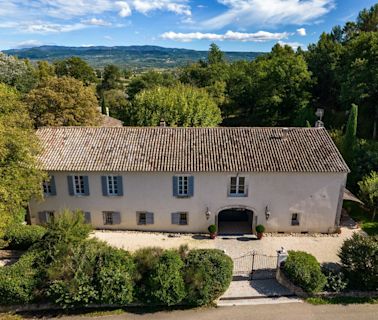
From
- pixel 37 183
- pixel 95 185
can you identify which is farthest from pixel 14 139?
pixel 95 185

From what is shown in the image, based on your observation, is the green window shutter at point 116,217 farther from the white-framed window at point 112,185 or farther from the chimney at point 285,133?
the chimney at point 285,133

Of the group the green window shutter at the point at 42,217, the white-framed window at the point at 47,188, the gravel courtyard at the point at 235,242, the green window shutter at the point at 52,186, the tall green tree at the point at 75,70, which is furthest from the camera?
the tall green tree at the point at 75,70

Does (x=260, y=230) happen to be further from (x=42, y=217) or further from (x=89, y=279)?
(x=42, y=217)

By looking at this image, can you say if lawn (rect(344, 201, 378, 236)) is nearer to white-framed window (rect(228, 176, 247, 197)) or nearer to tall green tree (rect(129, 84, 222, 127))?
white-framed window (rect(228, 176, 247, 197))

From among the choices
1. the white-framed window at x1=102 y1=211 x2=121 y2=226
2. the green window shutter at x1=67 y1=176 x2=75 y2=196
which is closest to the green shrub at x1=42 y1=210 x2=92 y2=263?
the green window shutter at x1=67 y1=176 x2=75 y2=196

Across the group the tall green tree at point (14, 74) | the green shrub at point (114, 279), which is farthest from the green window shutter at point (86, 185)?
the tall green tree at point (14, 74)

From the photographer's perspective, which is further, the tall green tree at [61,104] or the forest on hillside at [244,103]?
the tall green tree at [61,104]
